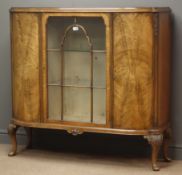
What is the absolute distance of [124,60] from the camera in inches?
118

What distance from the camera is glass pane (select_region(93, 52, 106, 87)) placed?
3059 millimetres

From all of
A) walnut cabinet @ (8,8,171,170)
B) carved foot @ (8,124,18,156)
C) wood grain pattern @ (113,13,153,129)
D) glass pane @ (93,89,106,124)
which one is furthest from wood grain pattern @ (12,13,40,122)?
wood grain pattern @ (113,13,153,129)

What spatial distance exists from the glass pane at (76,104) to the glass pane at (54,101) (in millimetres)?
41

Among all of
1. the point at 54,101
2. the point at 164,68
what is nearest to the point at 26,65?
the point at 54,101

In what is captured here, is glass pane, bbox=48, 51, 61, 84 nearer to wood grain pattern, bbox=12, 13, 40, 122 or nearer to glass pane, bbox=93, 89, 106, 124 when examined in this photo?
wood grain pattern, bbox=12, 13, 40, 122

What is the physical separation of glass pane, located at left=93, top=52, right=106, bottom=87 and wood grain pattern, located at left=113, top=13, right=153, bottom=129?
9cm

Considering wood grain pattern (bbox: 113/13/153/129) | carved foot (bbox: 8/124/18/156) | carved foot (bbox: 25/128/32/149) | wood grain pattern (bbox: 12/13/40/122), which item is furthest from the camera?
carved foot (bbox: 25/128/32/149)

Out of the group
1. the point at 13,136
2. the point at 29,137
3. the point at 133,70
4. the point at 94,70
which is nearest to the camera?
the point at 133,70

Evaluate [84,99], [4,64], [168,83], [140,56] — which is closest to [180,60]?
[168,83]

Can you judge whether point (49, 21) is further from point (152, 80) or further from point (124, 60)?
point (152, 80)

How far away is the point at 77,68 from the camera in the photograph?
3146 millimetres

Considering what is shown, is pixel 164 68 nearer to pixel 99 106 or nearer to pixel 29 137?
pixel 99 106

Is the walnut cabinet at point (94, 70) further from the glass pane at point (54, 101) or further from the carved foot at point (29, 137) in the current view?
the carved foot at point (29, 137)

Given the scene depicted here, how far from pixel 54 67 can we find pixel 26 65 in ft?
0.64
